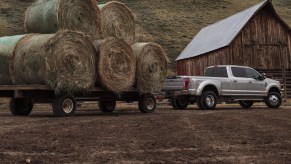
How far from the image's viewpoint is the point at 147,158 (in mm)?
6848

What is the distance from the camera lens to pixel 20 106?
15820mm

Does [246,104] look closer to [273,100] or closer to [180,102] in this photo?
[273,100]

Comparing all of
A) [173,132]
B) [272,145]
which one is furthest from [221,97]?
[272,145]

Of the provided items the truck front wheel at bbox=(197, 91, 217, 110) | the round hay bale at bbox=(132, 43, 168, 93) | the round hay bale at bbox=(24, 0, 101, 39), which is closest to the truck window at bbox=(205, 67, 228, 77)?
the truck front wheel at bbox=(197, 91, 217, 110)

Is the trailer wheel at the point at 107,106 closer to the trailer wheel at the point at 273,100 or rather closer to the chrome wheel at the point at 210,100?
the chrome wheel at the point at 210,100

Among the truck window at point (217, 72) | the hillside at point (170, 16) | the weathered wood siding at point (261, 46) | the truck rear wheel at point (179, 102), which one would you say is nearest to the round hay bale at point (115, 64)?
the truck rear wheel at point (179, 102)

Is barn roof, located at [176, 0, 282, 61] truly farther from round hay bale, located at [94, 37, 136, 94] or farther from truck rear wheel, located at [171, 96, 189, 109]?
round hay bale, located at [94, 37, 136, 94]

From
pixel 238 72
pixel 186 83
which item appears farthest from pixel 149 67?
pixel 238 72

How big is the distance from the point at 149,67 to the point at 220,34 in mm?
21100

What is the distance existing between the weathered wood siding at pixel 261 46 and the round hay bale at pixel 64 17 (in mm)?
19437

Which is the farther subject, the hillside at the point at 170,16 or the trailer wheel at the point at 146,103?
the hillside at the point at 170,16

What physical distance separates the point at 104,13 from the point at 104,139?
717cm

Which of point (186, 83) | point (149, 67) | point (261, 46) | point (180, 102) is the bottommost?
point (180, 102)

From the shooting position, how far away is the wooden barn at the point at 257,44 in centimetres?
3284
